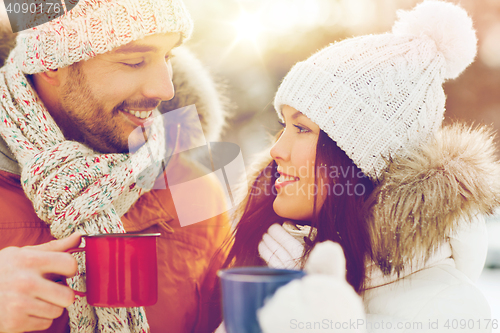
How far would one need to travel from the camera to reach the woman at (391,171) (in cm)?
103

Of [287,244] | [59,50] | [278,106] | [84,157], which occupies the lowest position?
[287,244]

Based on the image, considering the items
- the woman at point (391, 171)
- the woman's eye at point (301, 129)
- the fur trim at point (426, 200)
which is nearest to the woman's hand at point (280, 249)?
the woman at point (391, 171)

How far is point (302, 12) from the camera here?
5.18 m

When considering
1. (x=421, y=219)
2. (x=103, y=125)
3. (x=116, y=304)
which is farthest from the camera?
(x=103, y=125)

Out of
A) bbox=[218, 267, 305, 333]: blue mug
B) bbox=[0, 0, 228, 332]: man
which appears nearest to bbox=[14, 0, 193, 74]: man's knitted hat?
bbox=[0, 0, 228, 332]: man

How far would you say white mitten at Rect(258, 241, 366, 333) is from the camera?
619 mm

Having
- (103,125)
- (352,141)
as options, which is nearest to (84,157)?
(103,125)

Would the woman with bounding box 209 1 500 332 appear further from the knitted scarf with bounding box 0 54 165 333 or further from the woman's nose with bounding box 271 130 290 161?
the knitted scarf with bounding box 0 54 165 333

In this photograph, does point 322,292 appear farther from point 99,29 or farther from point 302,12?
point 302,12

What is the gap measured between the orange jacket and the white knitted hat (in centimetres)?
62

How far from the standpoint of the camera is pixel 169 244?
141 cm

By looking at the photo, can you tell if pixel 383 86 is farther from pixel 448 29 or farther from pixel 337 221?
pixel 337 221

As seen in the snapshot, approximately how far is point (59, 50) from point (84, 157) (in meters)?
0.35

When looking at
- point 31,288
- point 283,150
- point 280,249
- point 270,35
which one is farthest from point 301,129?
point 270,35
